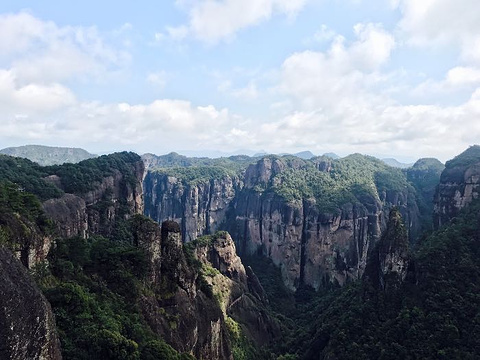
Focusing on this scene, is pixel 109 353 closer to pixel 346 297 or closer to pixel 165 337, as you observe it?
pixel 165 337

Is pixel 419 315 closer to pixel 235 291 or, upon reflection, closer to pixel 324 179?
pixel 235 291

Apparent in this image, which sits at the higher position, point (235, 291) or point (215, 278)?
point (215, 278)

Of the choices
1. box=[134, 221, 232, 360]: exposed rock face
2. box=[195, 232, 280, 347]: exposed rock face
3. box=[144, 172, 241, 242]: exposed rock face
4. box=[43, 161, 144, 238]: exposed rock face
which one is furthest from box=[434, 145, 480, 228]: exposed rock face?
box=[144, 172, 241, 242]: exposed rock face

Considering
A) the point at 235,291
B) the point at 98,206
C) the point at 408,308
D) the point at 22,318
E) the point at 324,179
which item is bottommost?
the point at 235,291

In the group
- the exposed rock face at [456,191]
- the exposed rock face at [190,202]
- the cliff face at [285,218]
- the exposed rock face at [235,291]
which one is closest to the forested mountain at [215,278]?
the exposed rock face at [235,291]

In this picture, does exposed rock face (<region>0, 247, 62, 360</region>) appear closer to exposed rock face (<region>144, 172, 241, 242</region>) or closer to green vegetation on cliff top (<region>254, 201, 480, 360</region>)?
green vegetation on cliff top (<region>254, 201, 480, 360</region>)

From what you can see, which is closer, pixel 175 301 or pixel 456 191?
pixel 175 301

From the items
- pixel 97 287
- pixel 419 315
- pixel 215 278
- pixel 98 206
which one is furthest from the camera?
pixel 215 278

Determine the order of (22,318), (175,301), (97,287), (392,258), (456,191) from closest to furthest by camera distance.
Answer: (22,318), (97,287), (175,301), (392,258), (456,191)

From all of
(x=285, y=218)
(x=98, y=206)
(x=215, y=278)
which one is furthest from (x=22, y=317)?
(x=285, y=218)
